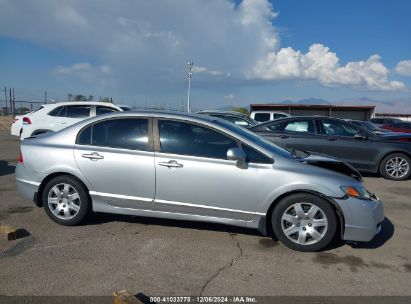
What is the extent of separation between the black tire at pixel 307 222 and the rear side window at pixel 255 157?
49cm

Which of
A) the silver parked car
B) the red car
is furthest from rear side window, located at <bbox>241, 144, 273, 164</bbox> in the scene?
the red car

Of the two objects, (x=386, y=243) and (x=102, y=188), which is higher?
(x=102, y=188)

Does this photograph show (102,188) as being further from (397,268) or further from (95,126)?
(397,268)

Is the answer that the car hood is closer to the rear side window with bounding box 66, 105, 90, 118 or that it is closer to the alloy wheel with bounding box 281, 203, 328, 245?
the alloy wheel with bounding box 281, 203, 328, 245

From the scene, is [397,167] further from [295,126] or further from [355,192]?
[355,192]

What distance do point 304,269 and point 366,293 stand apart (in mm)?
671

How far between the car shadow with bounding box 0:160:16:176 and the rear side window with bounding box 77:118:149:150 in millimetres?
4558

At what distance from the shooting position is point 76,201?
532 centimetres

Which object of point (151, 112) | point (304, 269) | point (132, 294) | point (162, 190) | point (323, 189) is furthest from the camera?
point (151, 112)

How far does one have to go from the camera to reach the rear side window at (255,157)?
4.81m

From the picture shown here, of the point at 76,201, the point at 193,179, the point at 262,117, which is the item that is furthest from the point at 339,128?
the point at 262,117

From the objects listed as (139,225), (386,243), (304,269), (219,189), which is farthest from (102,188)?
(386,243)

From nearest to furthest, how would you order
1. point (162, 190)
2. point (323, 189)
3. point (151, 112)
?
point (323, 189)
point (162, 190)
point (151, 112)

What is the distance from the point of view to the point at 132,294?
3.52 m
